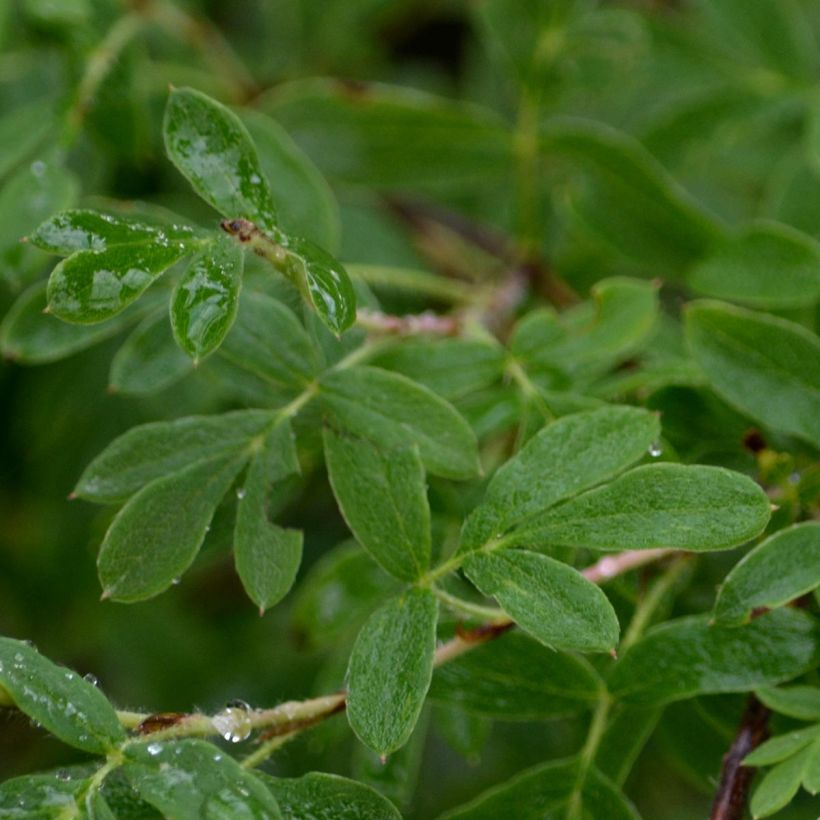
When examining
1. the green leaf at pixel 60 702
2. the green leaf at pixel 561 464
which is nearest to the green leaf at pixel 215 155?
the green leaf at pixel 561 464

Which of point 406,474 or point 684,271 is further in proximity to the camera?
point 684,271

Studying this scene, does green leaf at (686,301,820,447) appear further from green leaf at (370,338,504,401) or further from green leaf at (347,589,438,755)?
green leaf at (347,589,438,755)

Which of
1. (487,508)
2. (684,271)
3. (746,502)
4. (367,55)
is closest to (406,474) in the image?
(487,508)

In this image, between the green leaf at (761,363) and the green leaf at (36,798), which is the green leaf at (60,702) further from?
the green leaf at (761,363)

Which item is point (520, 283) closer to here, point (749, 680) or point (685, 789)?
point (749, 680)

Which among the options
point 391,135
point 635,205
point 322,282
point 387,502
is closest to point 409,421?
point 387,502

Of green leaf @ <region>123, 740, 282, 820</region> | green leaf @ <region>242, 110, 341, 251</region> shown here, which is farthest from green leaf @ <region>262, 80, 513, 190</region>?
green leaf @ <region>123, 740, 282, 820</region>

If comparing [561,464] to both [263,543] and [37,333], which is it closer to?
[263,543]
